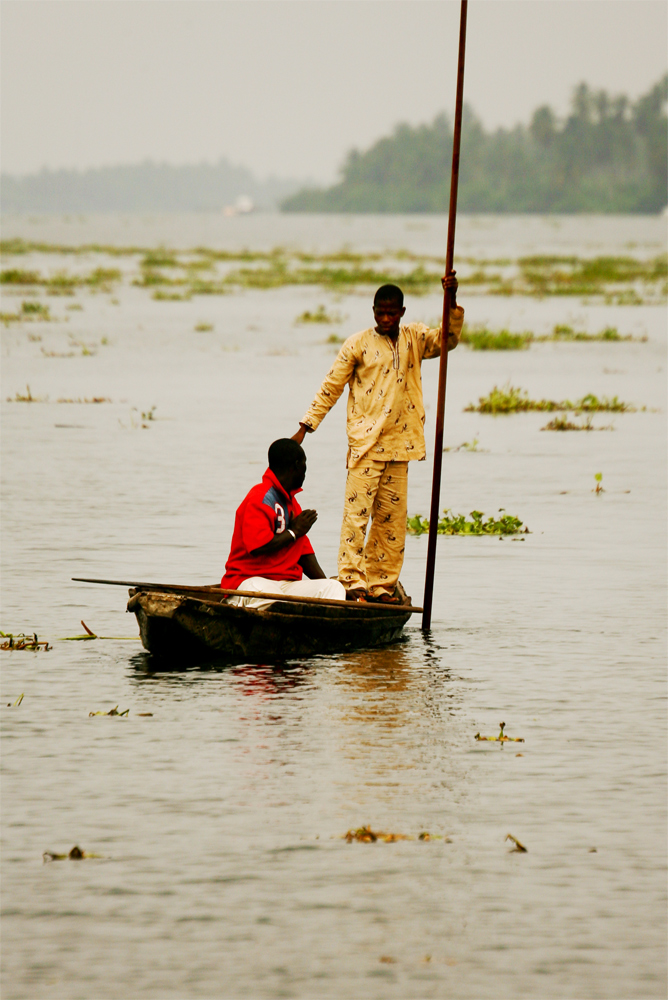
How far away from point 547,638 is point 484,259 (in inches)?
2326

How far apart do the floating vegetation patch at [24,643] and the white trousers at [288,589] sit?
102 cm

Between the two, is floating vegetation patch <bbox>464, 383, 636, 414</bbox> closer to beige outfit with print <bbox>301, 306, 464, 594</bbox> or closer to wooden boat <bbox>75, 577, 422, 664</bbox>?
beige outfit with print <bbox>301, 306, 464, 594</bbox>

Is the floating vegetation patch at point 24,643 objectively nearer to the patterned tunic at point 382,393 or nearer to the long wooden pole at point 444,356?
the patterned tunic at point 382,393

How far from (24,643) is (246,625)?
1.24 metres

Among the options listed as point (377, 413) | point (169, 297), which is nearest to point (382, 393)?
point (377, 413)

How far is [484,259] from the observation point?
65.7 m

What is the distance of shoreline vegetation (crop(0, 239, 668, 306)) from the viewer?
4088 cm

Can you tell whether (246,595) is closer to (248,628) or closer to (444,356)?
(248,628)

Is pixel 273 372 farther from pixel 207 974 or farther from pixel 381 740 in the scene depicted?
pixel 207 974

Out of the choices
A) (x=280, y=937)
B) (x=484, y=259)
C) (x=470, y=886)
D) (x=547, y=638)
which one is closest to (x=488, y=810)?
(x=470, y=886)

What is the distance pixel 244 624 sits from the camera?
6.86 m

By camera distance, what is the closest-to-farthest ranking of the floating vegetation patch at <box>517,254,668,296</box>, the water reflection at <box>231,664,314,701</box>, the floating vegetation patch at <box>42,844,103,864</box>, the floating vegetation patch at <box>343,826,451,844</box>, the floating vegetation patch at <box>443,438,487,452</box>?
the floating vegetation patch at <box>42,844,103,864</box>
the floating vegetation patch at <box>343,826,451,844</box>
the water reflection at <box>231,664,314,701</box>
the floating vegetation patch at <box>443,438,487,452</box>
the floating vegetation patch at <box>517,254,668,296</box>

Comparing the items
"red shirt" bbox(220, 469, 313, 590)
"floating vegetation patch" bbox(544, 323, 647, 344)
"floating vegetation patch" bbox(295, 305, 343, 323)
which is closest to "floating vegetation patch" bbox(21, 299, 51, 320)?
"floating vegetation patch" bbox(295, 305, 343, 323)

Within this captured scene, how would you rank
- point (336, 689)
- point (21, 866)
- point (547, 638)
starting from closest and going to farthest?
point (21, 866) < point (336, 689) < point (547, 638)
